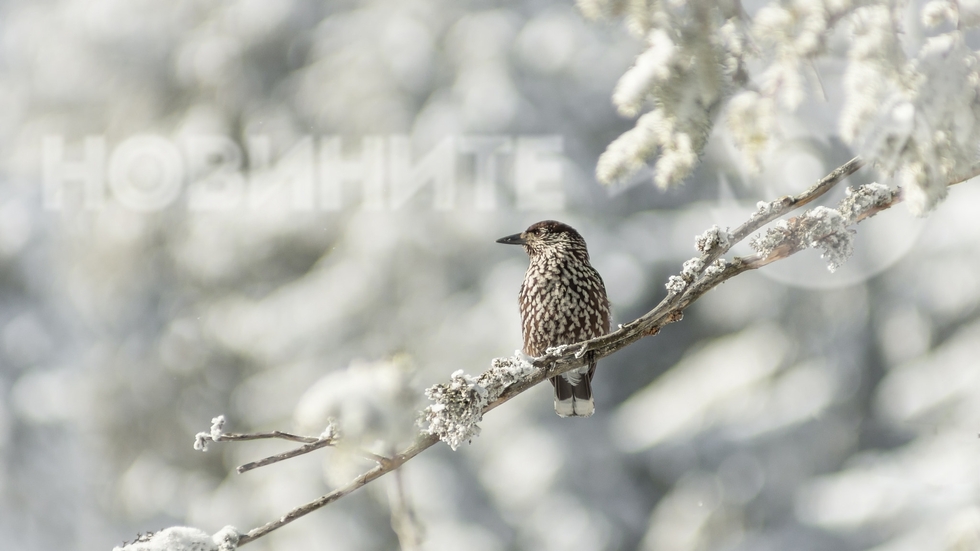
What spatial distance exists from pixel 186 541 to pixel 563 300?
1.35 m

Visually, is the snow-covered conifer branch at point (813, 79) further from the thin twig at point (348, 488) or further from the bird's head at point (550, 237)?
the bird's head at point (550, 237)

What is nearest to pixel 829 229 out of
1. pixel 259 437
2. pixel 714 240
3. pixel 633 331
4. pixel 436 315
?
pixel 714 240

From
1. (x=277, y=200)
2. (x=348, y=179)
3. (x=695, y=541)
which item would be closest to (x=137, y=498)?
(x=277, y=200)

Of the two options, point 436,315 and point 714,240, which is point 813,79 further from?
point 436,315

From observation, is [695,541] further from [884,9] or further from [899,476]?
[884,9]

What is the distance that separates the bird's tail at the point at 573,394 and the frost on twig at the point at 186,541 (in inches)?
46.4

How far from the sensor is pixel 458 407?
152 cm

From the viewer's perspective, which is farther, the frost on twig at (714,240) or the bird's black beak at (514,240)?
the bird's black beak at (514,240)

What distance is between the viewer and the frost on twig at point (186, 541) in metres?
1.51

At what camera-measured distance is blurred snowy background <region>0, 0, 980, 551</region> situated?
7.16 meters

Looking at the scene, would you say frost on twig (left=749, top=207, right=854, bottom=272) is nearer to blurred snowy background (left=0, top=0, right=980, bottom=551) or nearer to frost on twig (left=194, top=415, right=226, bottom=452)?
frost on twig (left=194, top=415, right=226, bottom=452)

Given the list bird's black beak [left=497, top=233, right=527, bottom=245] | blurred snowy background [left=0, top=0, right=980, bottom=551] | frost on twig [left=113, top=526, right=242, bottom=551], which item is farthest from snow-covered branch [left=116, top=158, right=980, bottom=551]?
blurred snowy background [left=0, top=0, right=980, bottom=551]

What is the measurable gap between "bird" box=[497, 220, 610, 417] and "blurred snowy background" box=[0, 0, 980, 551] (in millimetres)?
4388

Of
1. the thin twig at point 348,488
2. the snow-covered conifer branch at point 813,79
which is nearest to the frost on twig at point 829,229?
the snow-covered conifer branch at point 813,79
